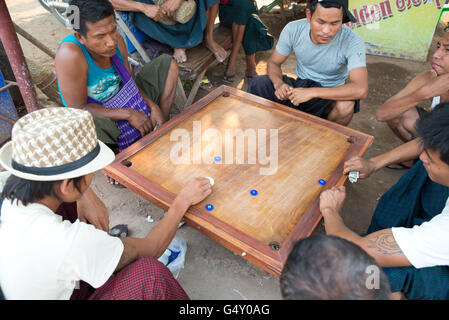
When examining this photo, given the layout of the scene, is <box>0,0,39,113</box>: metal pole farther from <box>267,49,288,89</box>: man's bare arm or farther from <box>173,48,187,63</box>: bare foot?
<box>267,49,288,89</box>: man's bare arm

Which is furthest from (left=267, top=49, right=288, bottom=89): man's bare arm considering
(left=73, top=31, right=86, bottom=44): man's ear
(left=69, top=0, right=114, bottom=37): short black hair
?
(left=73, top=31, right=86, bottom=44): man's ear

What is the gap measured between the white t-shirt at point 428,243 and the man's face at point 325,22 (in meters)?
1.58

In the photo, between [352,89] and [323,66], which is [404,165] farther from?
[323,66]

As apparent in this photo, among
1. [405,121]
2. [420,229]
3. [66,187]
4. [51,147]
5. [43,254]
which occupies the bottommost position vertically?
[405,121]

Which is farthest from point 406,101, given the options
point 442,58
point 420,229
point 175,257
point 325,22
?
point 175,257

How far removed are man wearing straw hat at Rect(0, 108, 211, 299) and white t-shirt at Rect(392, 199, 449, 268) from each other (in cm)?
101

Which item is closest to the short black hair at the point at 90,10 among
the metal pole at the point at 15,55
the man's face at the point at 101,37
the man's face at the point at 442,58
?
the man's face at the point at 101,37

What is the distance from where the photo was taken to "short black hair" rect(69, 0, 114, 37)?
6.57ft

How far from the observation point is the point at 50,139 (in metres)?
1.11

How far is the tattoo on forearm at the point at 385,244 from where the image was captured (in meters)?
1.32

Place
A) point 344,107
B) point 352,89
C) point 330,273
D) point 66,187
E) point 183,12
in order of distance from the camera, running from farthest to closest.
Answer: point 183,12, point 344,107, point 352,89, point 66,187, point 330,273

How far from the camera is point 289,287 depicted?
92 centimetres

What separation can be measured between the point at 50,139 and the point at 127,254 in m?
0.57

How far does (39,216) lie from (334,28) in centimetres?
225
